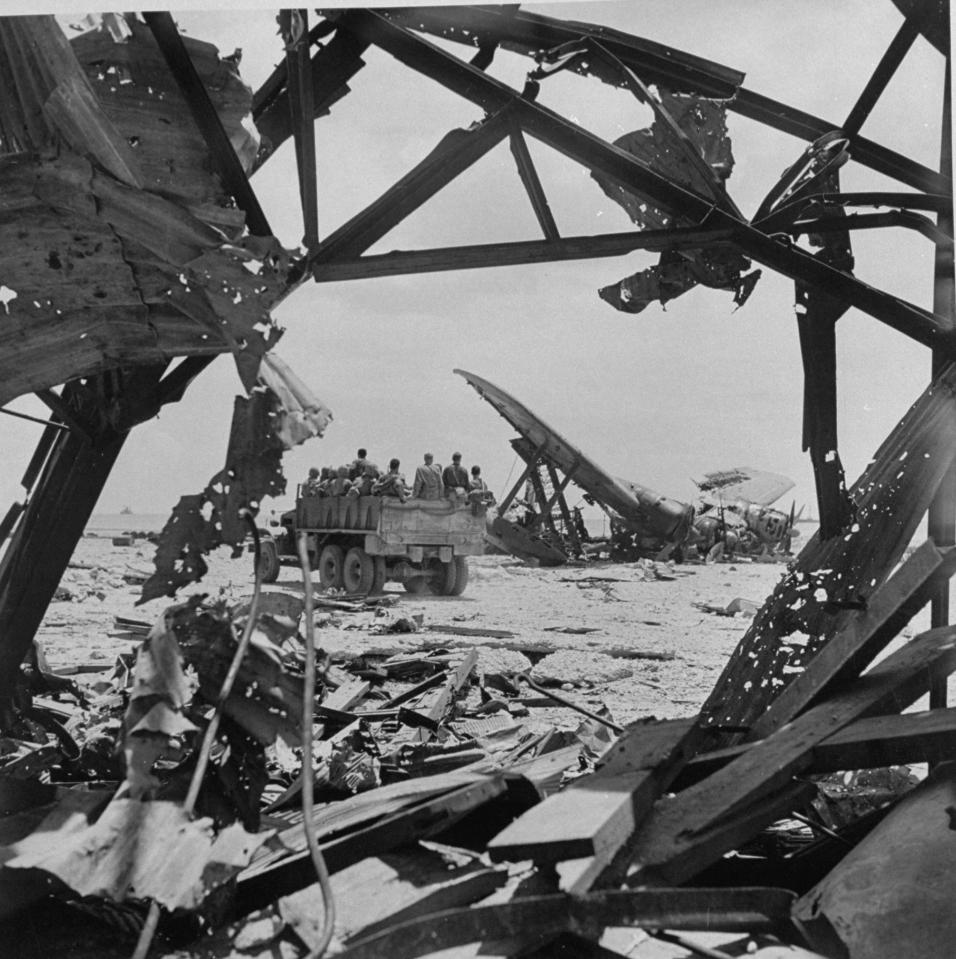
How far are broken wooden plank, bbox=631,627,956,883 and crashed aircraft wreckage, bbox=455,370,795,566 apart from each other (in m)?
20.3

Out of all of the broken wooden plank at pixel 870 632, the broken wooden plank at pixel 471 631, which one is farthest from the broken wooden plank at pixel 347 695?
the broken wooden plank at pixel 471 631

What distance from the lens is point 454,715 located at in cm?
788

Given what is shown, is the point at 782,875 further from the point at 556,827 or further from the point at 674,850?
A: the point at 556,827

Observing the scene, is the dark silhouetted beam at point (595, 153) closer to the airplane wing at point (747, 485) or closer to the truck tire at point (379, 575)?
the truck tire at point (379, 575)

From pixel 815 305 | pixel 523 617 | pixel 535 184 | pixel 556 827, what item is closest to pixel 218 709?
pixel 556 827

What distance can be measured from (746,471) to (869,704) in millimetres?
36233

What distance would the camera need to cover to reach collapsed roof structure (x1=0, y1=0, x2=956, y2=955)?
147 inches

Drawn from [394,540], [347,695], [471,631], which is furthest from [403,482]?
[347,695]

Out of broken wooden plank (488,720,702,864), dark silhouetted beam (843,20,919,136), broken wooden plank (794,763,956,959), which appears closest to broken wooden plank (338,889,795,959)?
broken wooden plank (488,720,702,864)

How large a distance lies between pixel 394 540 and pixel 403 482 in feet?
4.59

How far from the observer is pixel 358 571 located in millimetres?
19969

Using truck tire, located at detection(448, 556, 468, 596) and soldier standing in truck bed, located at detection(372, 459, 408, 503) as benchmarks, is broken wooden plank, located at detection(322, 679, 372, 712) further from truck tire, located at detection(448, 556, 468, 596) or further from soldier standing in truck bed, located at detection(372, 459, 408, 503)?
truck tire, located at detection(448, 556, 468, 596)

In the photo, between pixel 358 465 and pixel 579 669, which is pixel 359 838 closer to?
pixel 579 669

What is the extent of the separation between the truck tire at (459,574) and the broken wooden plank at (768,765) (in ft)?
51.5
